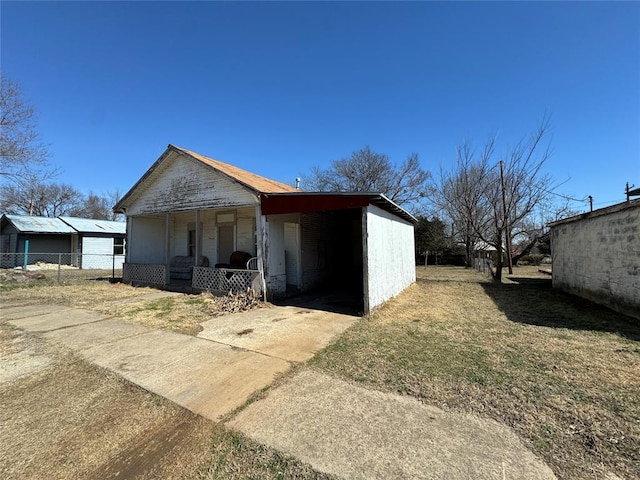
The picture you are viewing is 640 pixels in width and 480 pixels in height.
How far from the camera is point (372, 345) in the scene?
4992mm

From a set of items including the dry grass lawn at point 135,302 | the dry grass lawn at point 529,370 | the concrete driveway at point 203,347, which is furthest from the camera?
the dry grass lawn at point 135,302

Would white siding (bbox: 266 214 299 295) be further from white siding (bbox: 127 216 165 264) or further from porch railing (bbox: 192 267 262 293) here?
white siding (bbox: 127 216 165 264)

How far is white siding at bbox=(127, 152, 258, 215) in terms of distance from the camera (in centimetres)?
1001

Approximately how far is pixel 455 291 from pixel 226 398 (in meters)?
10.2

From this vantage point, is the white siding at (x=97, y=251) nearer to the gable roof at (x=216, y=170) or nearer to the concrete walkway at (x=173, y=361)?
the gable roof at (x=216, y=170)

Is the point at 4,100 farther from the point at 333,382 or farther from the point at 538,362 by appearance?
the point at 538,362

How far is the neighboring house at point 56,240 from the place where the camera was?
2028 cm

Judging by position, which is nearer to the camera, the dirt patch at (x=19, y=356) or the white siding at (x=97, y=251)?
the dirt patch at (x=19, y=356)

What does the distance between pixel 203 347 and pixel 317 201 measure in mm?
4454

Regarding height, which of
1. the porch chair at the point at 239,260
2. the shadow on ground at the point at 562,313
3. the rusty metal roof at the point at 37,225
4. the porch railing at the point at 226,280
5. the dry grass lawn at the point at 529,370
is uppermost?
the rusty metal roof at the point at 37,225

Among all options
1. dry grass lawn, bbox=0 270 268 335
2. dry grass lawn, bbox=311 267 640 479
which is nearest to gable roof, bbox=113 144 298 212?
dry grass lawn, bbox=0 270 268 335

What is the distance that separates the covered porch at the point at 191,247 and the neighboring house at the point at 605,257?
33.5 ft

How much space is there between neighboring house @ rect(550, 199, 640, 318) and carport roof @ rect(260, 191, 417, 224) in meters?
5.52

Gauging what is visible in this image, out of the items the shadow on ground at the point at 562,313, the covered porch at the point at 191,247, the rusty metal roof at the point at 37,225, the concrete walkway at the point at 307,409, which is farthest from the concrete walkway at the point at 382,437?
the rusty metal roof at the point at 37,225
